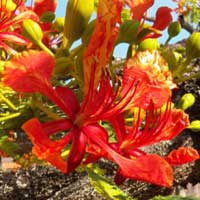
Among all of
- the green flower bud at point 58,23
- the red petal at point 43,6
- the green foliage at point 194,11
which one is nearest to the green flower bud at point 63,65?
the green flower bud at point 58,23

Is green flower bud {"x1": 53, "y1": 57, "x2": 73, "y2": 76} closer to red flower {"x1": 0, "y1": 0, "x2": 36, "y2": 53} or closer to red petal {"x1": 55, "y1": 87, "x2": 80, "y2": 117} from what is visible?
red petal {"x1": 55, "y1": 87, "x2": 80, "y2": 117}

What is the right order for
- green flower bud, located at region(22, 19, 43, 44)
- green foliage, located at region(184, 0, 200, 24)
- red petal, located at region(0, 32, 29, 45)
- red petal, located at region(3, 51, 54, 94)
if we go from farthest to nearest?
green foliage, located at region(184, 0, 200, 24) → red petal, located at region(0, 32, 29, 45) → green flower bud, located at region(22, 19, 43, 44) → red petal, located at region(3, 51, 54, 94)

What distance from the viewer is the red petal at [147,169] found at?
106cm

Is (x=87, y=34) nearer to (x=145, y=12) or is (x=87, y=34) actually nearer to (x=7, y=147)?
(x=145, y=12)

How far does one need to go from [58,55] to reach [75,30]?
63 mm

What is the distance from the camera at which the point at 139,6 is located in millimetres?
1301

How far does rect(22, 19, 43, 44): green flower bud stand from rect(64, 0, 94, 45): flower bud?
60 millimetres

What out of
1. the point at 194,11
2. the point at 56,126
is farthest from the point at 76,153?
the point at 194,11

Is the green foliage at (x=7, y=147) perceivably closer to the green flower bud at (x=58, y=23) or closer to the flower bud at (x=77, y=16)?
the green flower bud at (x=58, y=23)

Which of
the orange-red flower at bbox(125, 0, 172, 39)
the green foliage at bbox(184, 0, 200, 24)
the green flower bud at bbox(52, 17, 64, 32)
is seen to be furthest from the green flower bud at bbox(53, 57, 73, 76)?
the green foliage at bbox(184, 0, 200, 24)

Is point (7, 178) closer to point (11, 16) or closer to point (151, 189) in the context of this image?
point (151, 189)

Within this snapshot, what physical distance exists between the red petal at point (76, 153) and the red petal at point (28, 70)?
5.1 inches

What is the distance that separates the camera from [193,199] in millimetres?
1390

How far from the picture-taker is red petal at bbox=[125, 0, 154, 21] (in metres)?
1.30
